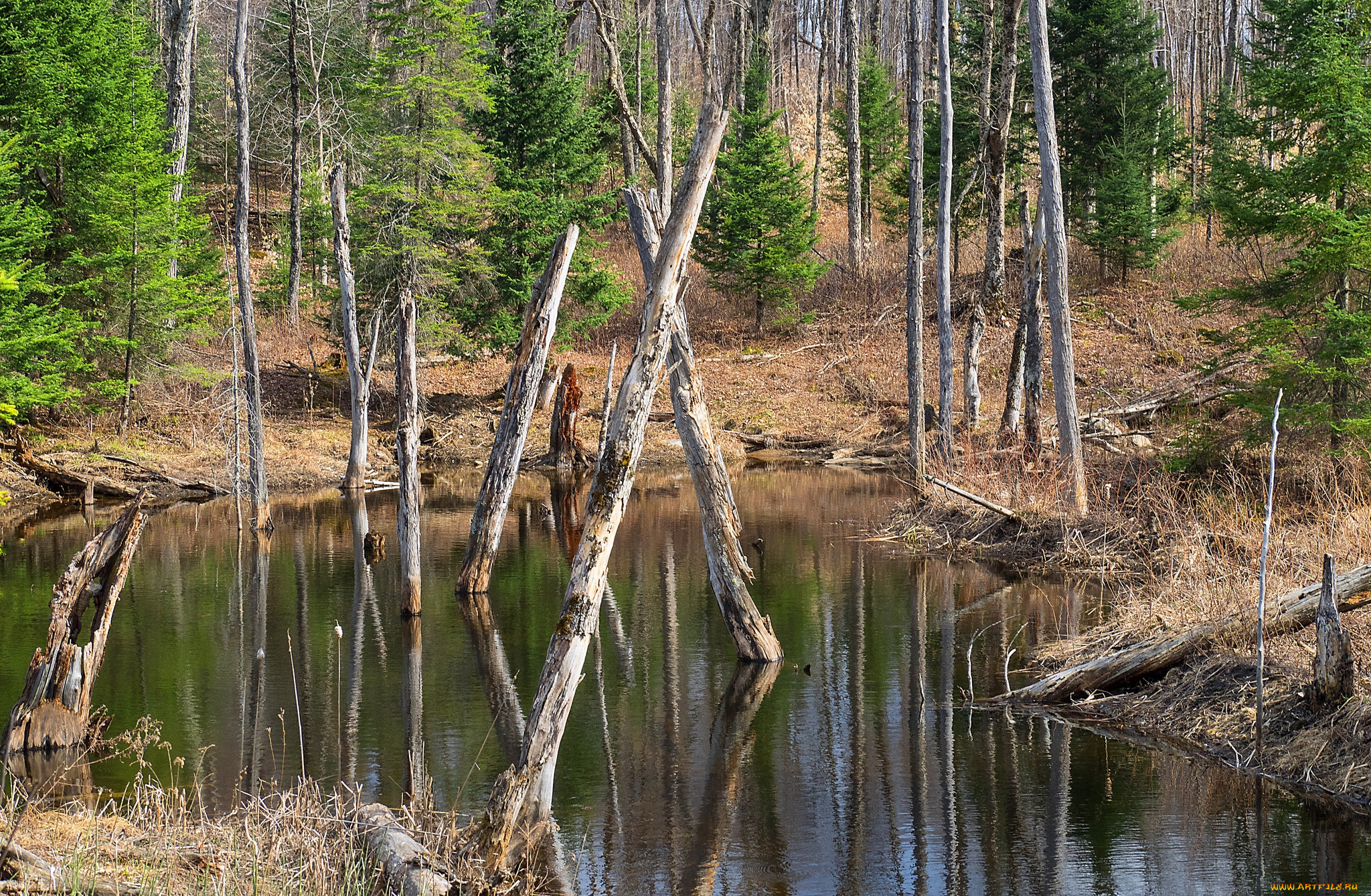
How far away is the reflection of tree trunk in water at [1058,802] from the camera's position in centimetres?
687

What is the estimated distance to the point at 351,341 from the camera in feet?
75.6

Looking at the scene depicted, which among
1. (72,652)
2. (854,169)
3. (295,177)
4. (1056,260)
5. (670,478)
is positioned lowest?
(670,478)

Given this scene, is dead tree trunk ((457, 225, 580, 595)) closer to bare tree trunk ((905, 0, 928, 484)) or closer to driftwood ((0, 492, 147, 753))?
driftwood ((0, 492, 147, 753))

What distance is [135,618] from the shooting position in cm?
1418

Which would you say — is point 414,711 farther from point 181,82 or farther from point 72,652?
point 181,82

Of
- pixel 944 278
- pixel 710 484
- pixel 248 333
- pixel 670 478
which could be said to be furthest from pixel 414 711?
pixel 670 478

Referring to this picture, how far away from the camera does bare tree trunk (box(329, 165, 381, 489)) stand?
73.9ft

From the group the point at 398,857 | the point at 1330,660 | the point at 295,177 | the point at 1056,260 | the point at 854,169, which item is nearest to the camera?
the point at 398,857

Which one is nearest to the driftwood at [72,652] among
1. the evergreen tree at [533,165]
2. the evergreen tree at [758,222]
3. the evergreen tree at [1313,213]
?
the evergreen tree at [1313,213]

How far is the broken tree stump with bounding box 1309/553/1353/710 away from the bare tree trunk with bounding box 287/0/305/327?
63.0ft

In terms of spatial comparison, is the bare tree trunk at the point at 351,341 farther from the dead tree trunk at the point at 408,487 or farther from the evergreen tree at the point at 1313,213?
the evergreen tree at the point at 1313,213

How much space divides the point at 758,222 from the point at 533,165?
24.3 ft

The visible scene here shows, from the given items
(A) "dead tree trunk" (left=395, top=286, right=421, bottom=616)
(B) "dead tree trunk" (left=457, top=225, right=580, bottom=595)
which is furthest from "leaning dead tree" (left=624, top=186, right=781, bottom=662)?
(A) "dead tree trunk" (left=395, top=286, right=421, bottom=616)

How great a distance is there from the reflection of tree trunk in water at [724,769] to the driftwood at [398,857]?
154cm
